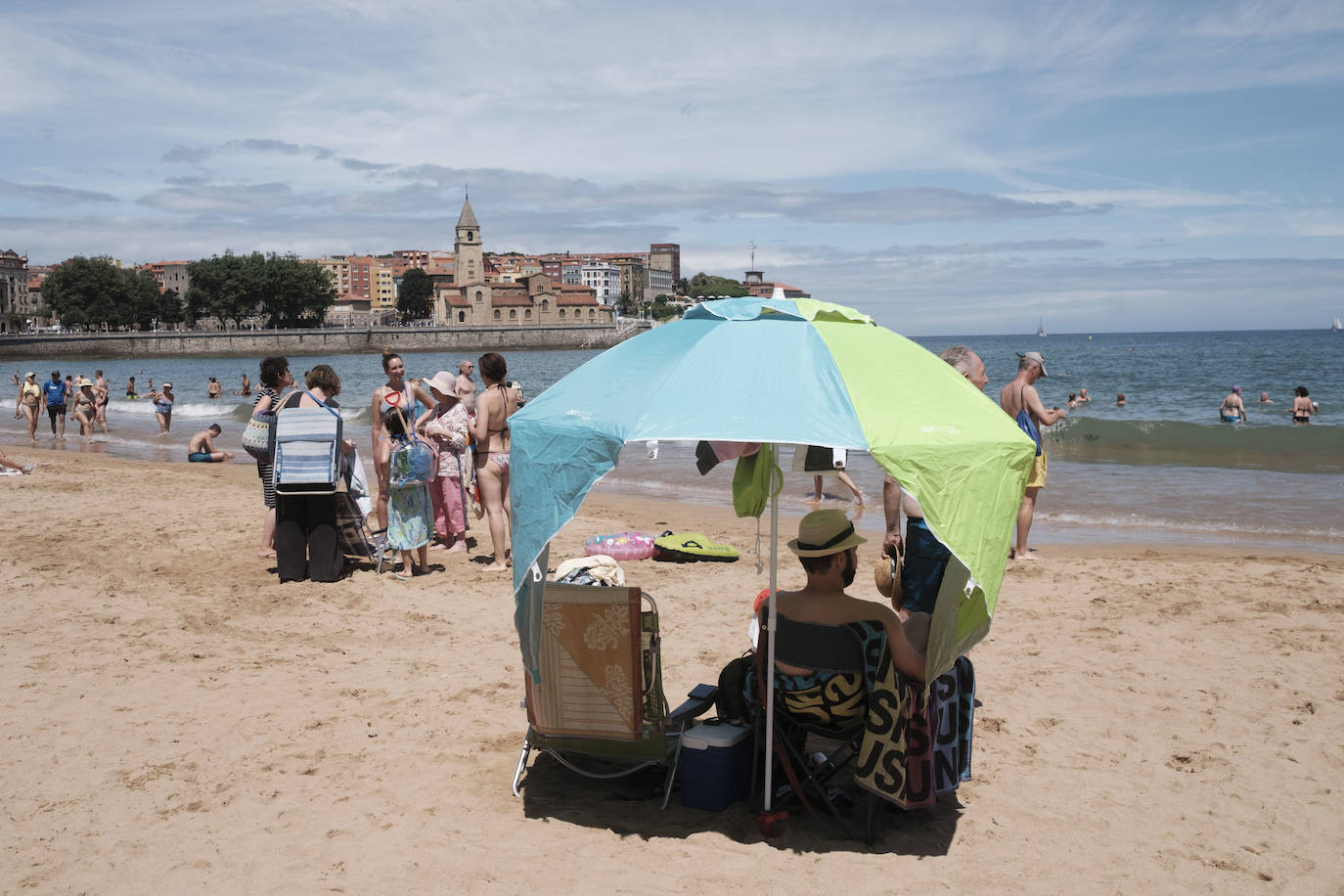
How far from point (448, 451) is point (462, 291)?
123 m

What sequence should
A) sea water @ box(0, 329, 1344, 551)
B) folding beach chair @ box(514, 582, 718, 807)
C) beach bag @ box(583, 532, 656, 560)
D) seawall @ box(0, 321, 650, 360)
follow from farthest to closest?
seawall @ box(0, 321, 650, 360) < sea water @ box(0, 329, 1344, 551) < beach bag @ box(583, 532, 656, 560) < folding beach chair @ box(514, 582, 718, 807)

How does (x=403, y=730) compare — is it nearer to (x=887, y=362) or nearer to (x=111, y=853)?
(x=111, y=853)

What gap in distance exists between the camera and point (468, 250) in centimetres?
13012

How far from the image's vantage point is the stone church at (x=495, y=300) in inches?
4813

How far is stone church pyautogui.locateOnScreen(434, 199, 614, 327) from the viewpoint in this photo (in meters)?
122

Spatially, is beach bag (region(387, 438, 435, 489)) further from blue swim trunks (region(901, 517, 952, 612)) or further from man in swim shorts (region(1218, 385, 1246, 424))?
man in swim shorts (region(1218, 385, 1246, 424))

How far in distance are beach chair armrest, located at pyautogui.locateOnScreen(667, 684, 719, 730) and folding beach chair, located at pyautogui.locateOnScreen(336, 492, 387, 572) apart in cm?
404

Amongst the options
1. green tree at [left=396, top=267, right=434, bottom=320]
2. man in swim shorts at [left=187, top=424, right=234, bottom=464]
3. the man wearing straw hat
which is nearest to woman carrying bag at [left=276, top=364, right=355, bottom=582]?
the man wearing straw hat

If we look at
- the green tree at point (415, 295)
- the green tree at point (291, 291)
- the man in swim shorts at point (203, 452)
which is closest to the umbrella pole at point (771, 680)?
the man in swim shorts at point (203, 452)

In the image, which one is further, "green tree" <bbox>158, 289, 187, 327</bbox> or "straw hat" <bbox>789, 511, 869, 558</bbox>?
"green tree" <bbox>158, 289, 187, 327</bbox>

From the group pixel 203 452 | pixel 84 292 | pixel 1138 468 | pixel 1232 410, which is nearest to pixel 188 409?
pixel 203 452

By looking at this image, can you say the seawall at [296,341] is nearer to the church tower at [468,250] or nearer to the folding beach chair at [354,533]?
the church tower at [468,250]

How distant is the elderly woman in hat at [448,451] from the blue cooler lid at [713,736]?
15.4 feet

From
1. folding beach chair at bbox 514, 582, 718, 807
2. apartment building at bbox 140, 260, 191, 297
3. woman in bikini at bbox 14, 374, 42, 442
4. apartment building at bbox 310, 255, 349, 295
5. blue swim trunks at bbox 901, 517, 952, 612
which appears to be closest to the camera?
folding beach chair at bbox 514, 582, 718, 807
